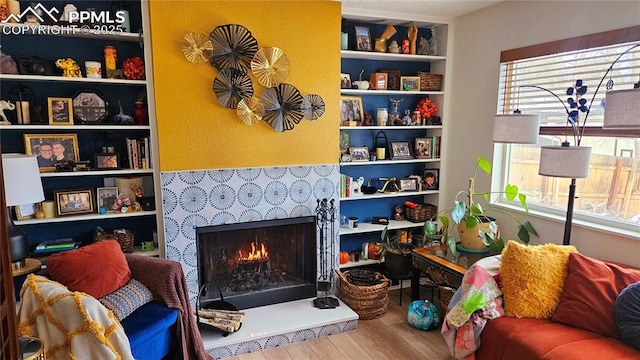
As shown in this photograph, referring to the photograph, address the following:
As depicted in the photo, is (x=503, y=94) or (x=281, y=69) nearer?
(x=281, y=69)

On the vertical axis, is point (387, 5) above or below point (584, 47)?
above

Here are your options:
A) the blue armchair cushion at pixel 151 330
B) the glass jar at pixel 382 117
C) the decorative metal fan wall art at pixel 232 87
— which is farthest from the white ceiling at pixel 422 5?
the blue armchair cushion at pixel 151 330

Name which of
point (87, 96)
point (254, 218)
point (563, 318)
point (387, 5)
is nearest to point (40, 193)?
point (87, 96)

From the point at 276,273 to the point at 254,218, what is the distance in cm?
54

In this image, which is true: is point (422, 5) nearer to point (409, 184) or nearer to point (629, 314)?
point (409, 184)

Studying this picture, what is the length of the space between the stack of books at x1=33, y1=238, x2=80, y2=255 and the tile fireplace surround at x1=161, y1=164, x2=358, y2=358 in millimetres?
638

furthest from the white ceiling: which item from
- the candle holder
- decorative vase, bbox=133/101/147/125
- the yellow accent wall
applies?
the candle holder

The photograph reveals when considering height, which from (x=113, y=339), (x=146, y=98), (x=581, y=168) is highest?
(x=146, y=98)

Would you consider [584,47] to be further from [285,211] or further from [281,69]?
[285,211]

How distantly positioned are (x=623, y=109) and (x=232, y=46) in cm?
238

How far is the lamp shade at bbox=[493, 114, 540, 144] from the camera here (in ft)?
8.36

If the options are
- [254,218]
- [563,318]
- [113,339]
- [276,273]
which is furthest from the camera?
[276,273]

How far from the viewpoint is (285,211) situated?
320 cm

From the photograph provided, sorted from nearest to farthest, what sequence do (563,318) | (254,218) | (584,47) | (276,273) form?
(563,318) → (584,47) → (254,218) → (276,273)
